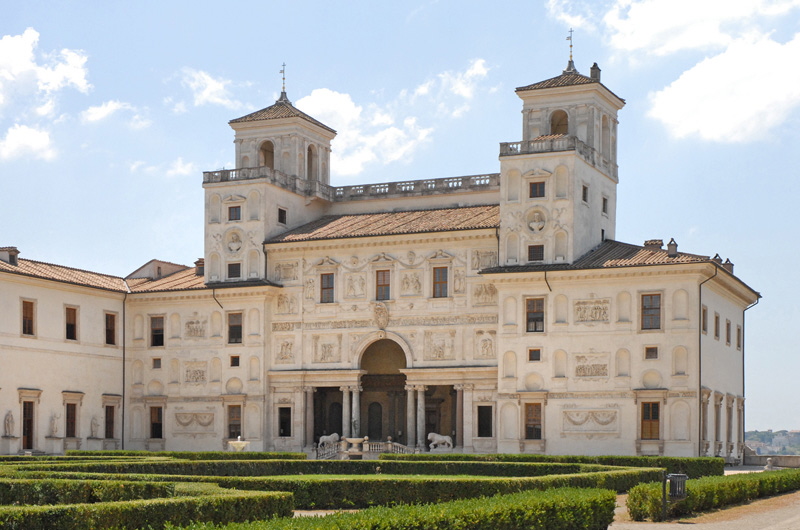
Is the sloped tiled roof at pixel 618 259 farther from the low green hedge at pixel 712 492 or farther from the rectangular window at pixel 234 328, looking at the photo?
the low green hedge at pixel 712 492

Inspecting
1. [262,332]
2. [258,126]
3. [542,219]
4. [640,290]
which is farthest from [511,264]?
[258,126]

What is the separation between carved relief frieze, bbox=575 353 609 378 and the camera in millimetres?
47312

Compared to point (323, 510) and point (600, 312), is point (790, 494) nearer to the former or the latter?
point (323, 510)

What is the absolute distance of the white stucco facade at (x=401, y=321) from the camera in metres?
47.2

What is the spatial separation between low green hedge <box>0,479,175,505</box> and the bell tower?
2747 centimetres

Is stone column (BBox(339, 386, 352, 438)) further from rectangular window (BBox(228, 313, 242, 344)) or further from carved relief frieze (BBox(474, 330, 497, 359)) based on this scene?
carved relief frieze (BBox(474, 330, 497, 359))

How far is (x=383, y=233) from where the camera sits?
172 ft

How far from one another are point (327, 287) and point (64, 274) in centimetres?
1204

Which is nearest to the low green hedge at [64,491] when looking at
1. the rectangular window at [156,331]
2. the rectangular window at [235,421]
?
the rectangular window at [235,421]

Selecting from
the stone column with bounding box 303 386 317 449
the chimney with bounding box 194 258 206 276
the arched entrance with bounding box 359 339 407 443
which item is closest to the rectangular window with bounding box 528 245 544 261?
the arched entrance with bounding box 359 339 407 443

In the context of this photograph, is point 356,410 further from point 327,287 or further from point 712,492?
point 712,492

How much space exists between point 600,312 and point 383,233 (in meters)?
10.6

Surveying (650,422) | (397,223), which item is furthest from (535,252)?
(650,422)

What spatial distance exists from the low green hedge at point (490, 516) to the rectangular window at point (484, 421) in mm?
27047
